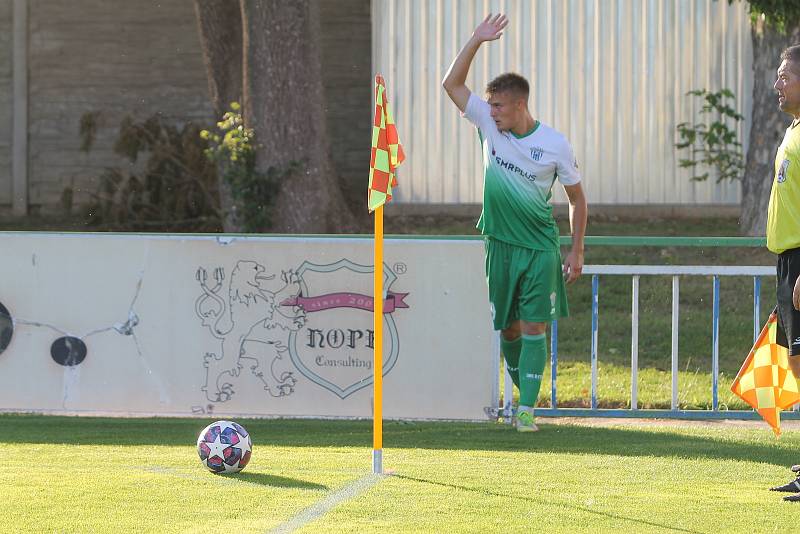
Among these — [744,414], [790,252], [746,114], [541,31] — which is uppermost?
[541,31]

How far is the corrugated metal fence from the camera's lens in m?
17.4

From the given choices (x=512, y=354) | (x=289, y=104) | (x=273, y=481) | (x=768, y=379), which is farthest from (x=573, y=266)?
(x=289, y=104)

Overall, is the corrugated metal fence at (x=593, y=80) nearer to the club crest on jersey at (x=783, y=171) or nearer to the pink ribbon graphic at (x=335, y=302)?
the pink ribbon graphic at (x=335, y=302)

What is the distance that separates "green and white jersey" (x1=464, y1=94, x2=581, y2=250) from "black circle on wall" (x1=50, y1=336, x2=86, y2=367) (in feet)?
Answer: 9.37

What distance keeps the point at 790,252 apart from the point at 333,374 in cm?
352

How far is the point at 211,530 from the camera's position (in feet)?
17.0

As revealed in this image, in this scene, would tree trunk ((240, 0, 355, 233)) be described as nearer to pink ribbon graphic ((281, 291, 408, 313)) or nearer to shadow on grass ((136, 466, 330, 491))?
pink ribbon graphic ((281, 291, 408, 313))

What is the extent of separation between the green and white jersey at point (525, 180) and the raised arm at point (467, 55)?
22 cm

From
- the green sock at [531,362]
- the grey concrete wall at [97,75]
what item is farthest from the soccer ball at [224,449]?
the grey concrete wall at [97,75]

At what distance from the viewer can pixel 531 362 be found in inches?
304

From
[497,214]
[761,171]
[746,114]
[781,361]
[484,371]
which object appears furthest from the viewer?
[746,114]

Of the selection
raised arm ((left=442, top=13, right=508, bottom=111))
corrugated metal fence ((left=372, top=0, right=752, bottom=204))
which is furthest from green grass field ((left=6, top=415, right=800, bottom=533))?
corrugated metal fence ((left=372, top=0, right=752, bottom=204))

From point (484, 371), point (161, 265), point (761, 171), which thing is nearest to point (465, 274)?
point (484, 371)

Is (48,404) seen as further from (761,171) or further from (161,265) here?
(761,171)
